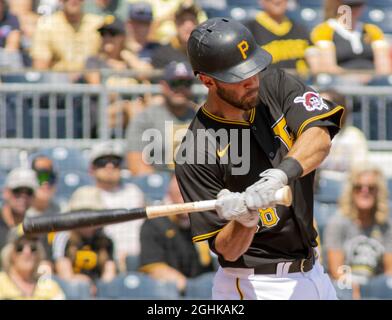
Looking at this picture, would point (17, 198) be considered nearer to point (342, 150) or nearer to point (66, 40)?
point (66, 40)

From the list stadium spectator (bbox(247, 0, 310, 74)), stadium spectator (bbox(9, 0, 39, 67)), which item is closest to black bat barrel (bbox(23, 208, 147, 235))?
stadium spectator (bbox(247, 0, 310, 74))

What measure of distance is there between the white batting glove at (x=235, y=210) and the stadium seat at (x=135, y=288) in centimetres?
305

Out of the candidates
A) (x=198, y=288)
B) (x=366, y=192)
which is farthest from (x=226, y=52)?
(x=366, y=192)

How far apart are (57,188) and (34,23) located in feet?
5.95

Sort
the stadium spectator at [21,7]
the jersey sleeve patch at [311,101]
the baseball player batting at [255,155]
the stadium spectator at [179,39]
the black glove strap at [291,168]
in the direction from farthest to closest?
1. the stadium spectator at [21,7]
2. the stadium spectator at [179,39]
3. the jersey sleeve patch at [311,101]
4. the baseball player batting at [255,155]
5. the black glove strap at [291,168]

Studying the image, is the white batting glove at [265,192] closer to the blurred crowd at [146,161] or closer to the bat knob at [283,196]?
the bat knob at [283,196]

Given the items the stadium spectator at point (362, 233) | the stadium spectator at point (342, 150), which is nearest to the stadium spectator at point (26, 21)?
the stadium spectator at point (342, 150)

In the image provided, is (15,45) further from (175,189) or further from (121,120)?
(175,189)

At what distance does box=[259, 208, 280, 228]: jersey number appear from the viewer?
416cm

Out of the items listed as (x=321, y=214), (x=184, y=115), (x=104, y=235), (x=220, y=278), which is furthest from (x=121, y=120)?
(x=220, y=278)

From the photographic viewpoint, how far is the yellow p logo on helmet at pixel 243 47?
4078 mm

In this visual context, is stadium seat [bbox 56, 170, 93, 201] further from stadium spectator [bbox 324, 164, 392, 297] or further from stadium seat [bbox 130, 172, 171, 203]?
stadium spectator [bbox 324, 164, 392, 297]

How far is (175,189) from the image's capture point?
23.3ft

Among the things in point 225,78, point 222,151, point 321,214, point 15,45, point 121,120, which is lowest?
point 321,214
